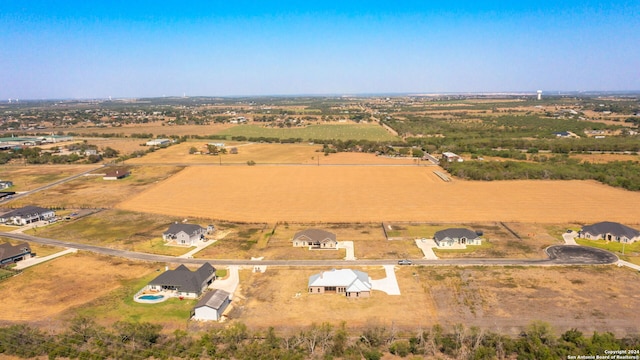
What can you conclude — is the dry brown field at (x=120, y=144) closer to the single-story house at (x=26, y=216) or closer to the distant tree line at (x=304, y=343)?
the single-story house at (x=26, y=216)

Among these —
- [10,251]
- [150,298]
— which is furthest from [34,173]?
[150,298]

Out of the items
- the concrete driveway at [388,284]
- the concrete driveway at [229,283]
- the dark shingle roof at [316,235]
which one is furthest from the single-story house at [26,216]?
the concrete driveway at [388,284]

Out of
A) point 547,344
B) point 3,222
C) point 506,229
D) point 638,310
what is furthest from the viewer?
point 3,222

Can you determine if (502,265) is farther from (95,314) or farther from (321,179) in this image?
(321,179)

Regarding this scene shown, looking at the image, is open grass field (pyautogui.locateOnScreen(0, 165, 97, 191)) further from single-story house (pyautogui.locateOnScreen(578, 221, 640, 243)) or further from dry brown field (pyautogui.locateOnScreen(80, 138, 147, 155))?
single-story house (pyautogui.locateOnScreen(578, 221, 640, 243))

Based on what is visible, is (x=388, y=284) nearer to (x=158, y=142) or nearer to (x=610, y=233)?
(x=610, y=233)

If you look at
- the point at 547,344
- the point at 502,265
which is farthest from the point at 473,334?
the point at 502,265

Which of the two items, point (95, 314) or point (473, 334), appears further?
point (95, 314)
